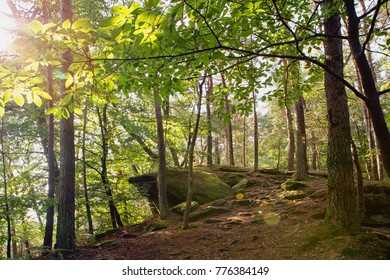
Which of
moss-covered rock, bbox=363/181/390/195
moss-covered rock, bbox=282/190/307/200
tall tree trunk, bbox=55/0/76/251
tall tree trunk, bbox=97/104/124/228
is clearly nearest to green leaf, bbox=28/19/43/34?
tall tree trunk, bbox=55/0/76/251

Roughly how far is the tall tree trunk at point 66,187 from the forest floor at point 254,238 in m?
0.50

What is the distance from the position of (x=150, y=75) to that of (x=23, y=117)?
9.63 metres

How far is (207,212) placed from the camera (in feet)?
30.2

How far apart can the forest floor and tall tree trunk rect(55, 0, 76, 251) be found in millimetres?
500

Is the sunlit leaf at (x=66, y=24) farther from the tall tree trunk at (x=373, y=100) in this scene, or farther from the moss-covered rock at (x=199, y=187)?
the moss-covered rock at (x=199, y=187)

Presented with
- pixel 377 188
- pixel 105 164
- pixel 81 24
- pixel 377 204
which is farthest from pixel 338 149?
pixel 105 164

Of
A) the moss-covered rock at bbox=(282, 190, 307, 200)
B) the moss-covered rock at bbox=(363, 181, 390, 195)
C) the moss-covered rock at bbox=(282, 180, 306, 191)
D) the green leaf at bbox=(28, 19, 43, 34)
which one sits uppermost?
the green leaf at bbox=(28, 19, 43, 34)

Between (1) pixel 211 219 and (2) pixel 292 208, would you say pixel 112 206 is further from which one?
(2) pixel 292 208

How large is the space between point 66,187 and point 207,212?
4.96 metres

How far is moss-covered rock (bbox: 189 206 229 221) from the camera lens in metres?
9.07

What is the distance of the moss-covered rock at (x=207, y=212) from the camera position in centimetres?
907

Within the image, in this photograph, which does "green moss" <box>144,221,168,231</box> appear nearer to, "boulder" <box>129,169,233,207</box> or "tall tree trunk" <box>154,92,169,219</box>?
"tall tree trunk" <box>154,92,169,219</box>

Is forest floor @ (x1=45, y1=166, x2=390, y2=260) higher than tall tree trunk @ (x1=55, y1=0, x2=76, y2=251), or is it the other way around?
tall tree trunk @ (x1=55, y1=0, x2=76, y2=251)
